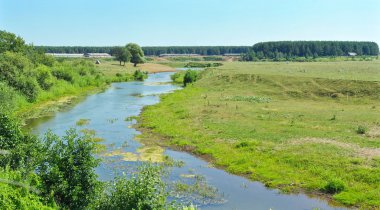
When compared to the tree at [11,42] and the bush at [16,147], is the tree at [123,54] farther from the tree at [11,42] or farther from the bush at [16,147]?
the bush at [16,147]

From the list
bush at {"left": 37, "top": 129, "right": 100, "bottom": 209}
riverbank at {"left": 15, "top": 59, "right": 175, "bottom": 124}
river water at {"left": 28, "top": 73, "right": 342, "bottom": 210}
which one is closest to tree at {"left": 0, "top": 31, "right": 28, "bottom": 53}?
riverbank at {"left": 15, "top": 59, "right": 175, "bottom": 124}

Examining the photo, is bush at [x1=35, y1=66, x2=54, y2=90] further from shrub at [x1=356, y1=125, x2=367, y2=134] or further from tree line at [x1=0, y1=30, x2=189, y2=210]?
shrub at [x1=356, y1=125, x2=367, y2=134]

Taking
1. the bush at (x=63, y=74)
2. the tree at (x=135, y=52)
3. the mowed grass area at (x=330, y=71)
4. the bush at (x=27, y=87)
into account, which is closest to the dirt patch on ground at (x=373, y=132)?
the mowed grass area at (x=330, y=71)

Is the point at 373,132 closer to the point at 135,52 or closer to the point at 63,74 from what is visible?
the point at 63,74

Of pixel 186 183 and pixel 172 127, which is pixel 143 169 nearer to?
pixel 186 183

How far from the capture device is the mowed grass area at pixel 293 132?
2594cm

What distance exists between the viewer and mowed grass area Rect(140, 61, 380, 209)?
25938mm

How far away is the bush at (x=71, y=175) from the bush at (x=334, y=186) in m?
14.3

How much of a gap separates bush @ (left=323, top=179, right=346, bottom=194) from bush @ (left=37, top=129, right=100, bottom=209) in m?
14.3

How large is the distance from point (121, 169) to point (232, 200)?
31.0ft

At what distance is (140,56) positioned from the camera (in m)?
158

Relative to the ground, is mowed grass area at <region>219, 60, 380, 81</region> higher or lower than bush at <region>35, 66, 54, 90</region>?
higher

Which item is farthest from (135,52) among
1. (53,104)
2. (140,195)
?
(140,195)

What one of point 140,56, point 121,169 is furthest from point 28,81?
point 140,56
